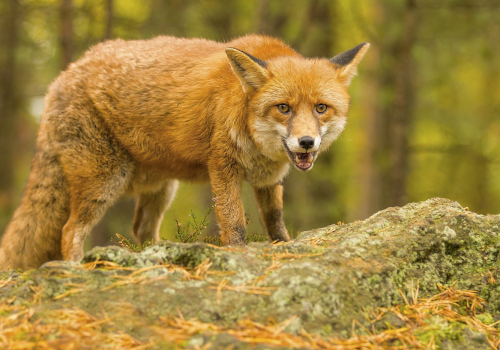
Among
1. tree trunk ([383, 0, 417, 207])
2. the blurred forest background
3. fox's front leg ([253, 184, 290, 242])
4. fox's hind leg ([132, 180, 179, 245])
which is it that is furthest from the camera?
the blurred forest background

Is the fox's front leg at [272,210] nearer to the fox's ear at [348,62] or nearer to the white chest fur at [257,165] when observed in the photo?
the white chest fur at [257,165]

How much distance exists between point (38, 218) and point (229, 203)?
2799 mm

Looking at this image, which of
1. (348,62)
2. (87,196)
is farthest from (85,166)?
(348,62)

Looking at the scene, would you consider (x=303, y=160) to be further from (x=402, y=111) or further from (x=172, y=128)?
(x=402, y=111)

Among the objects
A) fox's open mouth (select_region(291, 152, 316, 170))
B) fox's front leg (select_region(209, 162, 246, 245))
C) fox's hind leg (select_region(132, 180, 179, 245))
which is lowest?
fox's hind leg (select_region(132, 180, 179, 245))

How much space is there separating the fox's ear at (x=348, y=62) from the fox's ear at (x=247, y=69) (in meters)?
0.93

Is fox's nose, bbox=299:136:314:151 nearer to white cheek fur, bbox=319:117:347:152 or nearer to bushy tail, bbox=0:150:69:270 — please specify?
white cheek fur, bbox=319:117:347:152

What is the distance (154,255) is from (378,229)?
1.88 metres

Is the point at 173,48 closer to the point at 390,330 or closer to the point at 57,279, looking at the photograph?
the point at 57,279

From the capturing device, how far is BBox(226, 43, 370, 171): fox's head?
4785mm

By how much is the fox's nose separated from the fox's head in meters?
0.09

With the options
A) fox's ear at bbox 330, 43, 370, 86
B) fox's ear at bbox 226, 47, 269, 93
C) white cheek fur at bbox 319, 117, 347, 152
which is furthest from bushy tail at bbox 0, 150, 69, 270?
fox's ear at bbox 330, 43, 370, 86

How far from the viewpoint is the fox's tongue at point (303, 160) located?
4762mm

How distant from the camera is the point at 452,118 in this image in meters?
13.0
